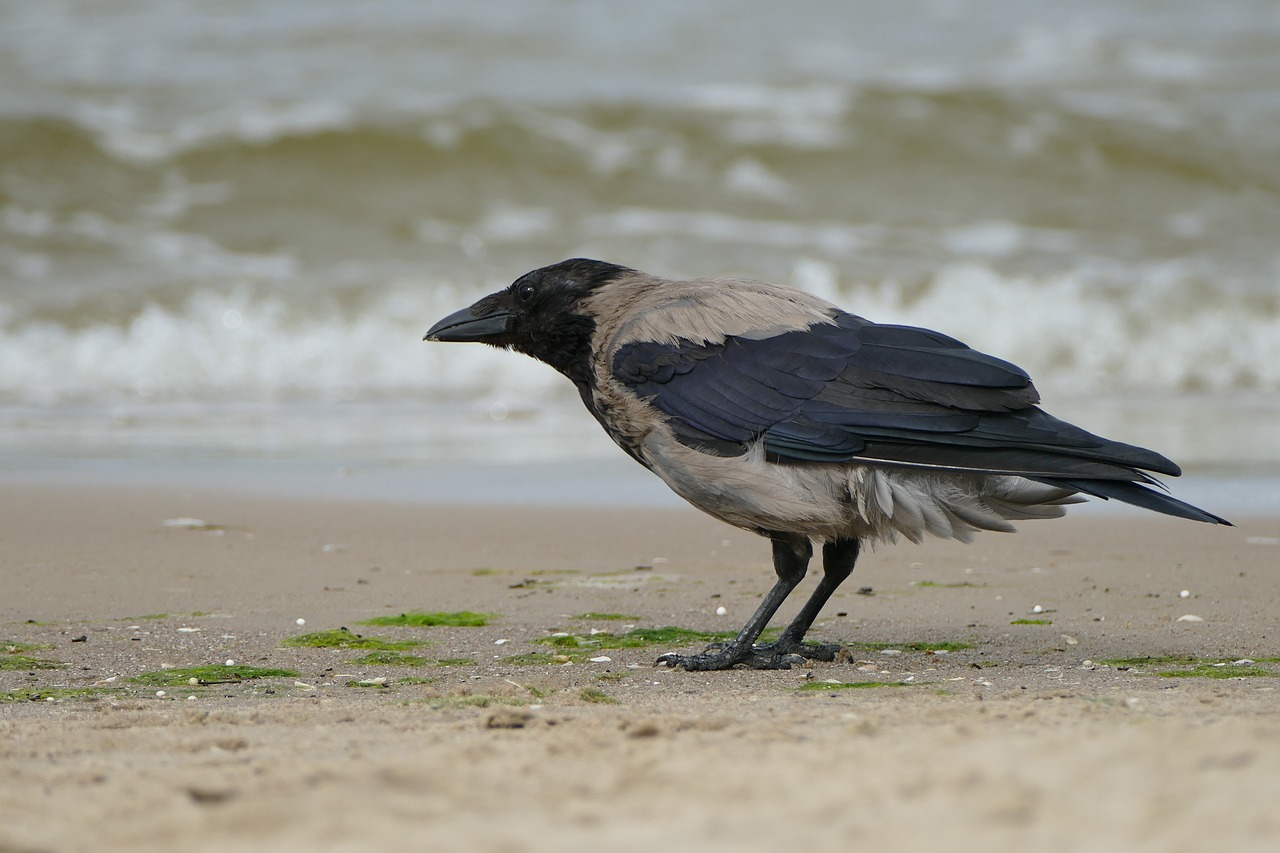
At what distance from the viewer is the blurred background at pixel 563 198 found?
530 inches

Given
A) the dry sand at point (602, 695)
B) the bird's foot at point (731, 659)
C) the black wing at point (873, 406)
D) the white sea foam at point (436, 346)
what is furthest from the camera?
the white sea foam at point (436, 346)

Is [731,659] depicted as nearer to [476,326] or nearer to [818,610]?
[818,610]

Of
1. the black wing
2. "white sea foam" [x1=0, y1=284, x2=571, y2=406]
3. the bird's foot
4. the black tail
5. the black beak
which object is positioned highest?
"white sea foam" [x1=0, y1=284, x2=571, y2=406]

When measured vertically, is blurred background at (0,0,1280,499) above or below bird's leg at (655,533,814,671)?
above

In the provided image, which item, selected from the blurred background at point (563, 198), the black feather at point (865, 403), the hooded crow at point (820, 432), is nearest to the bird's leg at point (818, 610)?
the hooded crow at point (820, 432)

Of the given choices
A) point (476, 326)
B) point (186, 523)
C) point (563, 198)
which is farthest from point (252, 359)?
point (476, 326)

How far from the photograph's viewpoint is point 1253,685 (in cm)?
396

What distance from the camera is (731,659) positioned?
4.76 metres

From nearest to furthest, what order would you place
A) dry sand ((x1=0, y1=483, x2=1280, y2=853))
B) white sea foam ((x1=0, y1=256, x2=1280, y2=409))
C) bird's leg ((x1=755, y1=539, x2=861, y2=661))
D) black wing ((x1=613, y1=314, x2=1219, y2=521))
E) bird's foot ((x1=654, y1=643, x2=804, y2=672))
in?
dry sand ((x1=0, y1=483, x2=1280, y2=853)) < black wing ((x1=613, y1=314, x2=1219, y2=521)) < bird's foot ((x1=654, y1=643, x2=804, y2=672)) < bird's leg ((x1=755, y1=539, x2=861, y2=661)) < white sea foam ((x1=0, y1=256, x2=1280, y2=409))

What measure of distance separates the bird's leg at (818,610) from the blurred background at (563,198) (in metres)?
4.57

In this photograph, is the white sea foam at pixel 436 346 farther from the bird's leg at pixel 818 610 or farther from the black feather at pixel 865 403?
the black feather at pixel 865 403

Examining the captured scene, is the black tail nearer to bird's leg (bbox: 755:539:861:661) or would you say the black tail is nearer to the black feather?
the black feather

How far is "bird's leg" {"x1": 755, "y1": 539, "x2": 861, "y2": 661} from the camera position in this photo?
4.86m

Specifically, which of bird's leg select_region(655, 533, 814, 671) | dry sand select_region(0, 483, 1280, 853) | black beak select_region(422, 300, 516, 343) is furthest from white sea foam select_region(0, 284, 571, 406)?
bird's leg select_region(655, 533, 814, 671)
